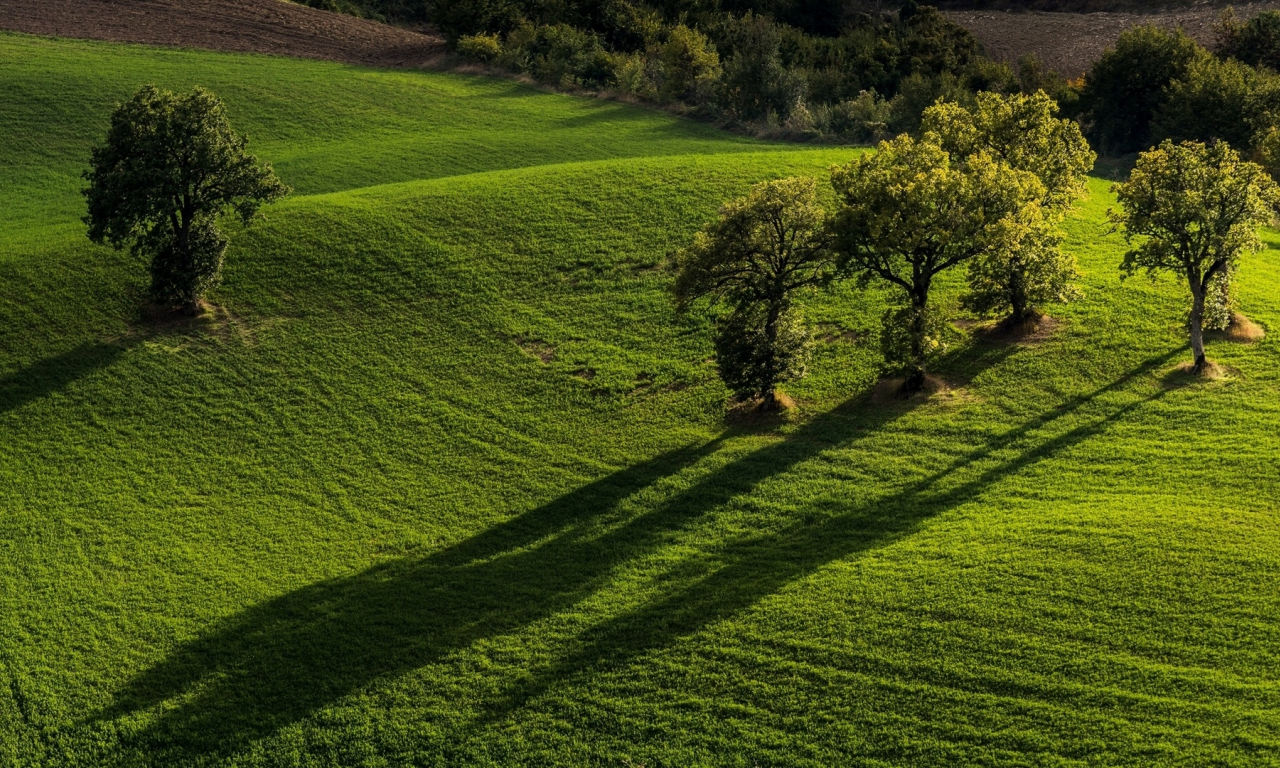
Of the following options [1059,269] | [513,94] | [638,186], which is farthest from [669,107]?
[1059,269]

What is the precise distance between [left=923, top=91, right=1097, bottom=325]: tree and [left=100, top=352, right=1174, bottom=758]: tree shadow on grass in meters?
7.80

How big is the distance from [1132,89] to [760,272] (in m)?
70.7

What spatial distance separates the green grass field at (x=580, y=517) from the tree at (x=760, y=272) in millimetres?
3180

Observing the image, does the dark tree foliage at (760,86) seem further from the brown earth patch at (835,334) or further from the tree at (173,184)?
the tree at (173,184)

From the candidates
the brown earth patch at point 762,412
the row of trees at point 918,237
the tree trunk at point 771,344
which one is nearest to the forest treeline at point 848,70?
the row of trees at point 918,237

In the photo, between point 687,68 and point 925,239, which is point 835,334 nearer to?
point 925,239

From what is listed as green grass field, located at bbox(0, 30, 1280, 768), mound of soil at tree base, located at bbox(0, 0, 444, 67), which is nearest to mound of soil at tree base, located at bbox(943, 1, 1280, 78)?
green grass field, located at bbox(0, 30, 1280, 768)

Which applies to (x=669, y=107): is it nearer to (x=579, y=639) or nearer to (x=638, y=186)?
(x=638, y=186)

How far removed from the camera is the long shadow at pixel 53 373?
57.0 metres

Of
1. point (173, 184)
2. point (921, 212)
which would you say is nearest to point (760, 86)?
point (921, 212)

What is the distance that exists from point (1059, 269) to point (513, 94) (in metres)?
62.5

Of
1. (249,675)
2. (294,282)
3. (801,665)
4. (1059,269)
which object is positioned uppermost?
(1059,269)

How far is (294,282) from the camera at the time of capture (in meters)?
66.8

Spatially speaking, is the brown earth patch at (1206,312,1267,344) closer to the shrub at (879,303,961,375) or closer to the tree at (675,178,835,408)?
the shrub at (879,303,961,375)
